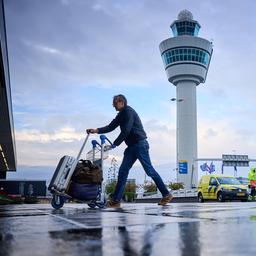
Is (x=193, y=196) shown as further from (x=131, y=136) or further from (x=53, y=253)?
(x=53, y=253)

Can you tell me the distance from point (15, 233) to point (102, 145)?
5.20 meters

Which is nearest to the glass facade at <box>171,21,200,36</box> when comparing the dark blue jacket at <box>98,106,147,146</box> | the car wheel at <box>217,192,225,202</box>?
the car wheel at <box>217,192,225,202</box>

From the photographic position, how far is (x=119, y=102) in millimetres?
7266

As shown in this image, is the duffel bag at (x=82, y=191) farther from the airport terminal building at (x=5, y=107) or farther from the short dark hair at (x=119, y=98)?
the airport terminal building at (x=5, y=107)

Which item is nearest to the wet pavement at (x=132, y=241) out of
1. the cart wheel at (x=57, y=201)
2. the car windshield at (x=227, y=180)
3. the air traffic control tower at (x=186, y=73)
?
the cart wheel at (x=57, y=201)

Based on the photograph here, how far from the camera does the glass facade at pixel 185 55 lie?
9050 centimetres

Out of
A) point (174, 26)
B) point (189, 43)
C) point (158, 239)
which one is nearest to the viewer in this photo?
point (158, 239)

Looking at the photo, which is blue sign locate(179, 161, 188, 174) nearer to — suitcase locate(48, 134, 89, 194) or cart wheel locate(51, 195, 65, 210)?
cart wheel locate(51, 195, 65, 210)

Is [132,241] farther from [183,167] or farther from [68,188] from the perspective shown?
[183,167]

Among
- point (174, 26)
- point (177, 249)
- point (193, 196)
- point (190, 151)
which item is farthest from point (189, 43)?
point (177, 249)

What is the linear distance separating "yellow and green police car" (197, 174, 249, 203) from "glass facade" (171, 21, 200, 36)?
262ft

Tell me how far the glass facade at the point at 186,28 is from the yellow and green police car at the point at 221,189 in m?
79.8

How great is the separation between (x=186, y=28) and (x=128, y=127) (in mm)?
93307

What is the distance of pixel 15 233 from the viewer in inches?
119
